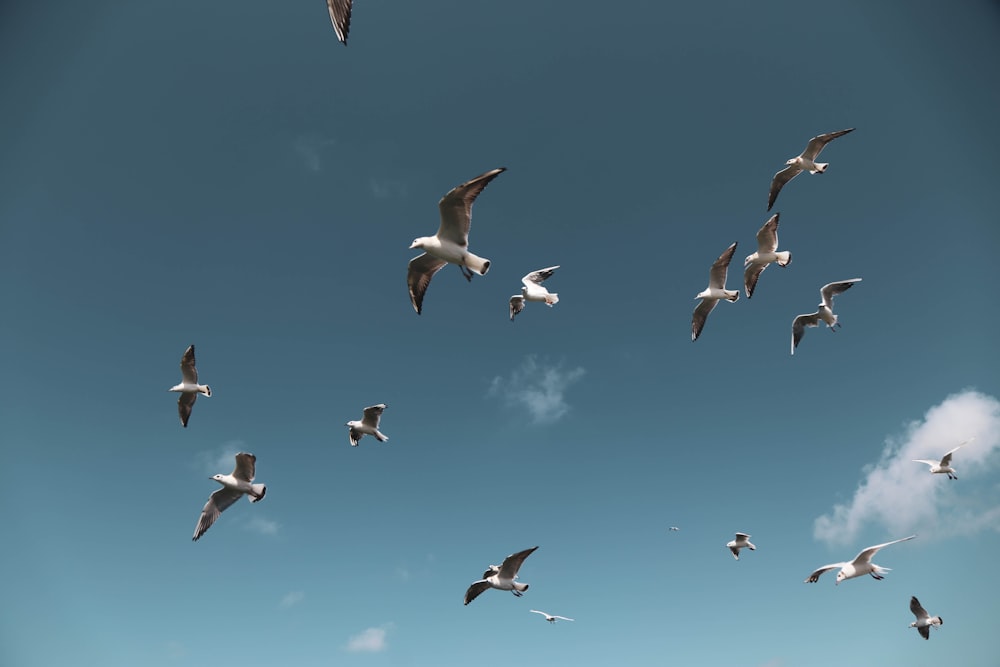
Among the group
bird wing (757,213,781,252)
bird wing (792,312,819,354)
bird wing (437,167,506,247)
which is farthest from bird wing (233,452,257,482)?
bird wing (792,312,819,354)

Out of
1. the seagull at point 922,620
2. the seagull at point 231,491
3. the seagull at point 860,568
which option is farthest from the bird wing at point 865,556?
the seagull at point 231,491

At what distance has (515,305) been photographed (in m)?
23.3

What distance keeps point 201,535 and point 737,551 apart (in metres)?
24.9

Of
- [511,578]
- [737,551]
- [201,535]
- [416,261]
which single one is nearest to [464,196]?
[416,261]

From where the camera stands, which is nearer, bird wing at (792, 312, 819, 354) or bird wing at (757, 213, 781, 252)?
bird wing at (757, 213, 781, 252)

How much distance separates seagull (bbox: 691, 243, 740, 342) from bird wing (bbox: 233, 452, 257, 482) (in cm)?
1788

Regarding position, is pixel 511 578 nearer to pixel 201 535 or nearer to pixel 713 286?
pixel 201 535

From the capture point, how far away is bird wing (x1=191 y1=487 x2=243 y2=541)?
20.7 metres

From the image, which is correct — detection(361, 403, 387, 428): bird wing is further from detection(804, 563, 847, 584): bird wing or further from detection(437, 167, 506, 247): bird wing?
detection(804, 563, 847, 584): bird wing

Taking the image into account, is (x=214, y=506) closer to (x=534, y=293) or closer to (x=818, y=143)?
(x=534, y=293)

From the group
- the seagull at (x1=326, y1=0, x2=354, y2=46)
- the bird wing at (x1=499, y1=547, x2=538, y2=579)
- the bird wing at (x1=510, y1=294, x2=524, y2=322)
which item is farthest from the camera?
the bird wing at (x1=510, y1=294, x2=524, y2=322)

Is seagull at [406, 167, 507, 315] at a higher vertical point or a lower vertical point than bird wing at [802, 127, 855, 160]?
lower

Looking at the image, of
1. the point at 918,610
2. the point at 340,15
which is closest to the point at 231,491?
the point at 340,15

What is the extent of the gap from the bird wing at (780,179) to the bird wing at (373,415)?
17.9 meters
